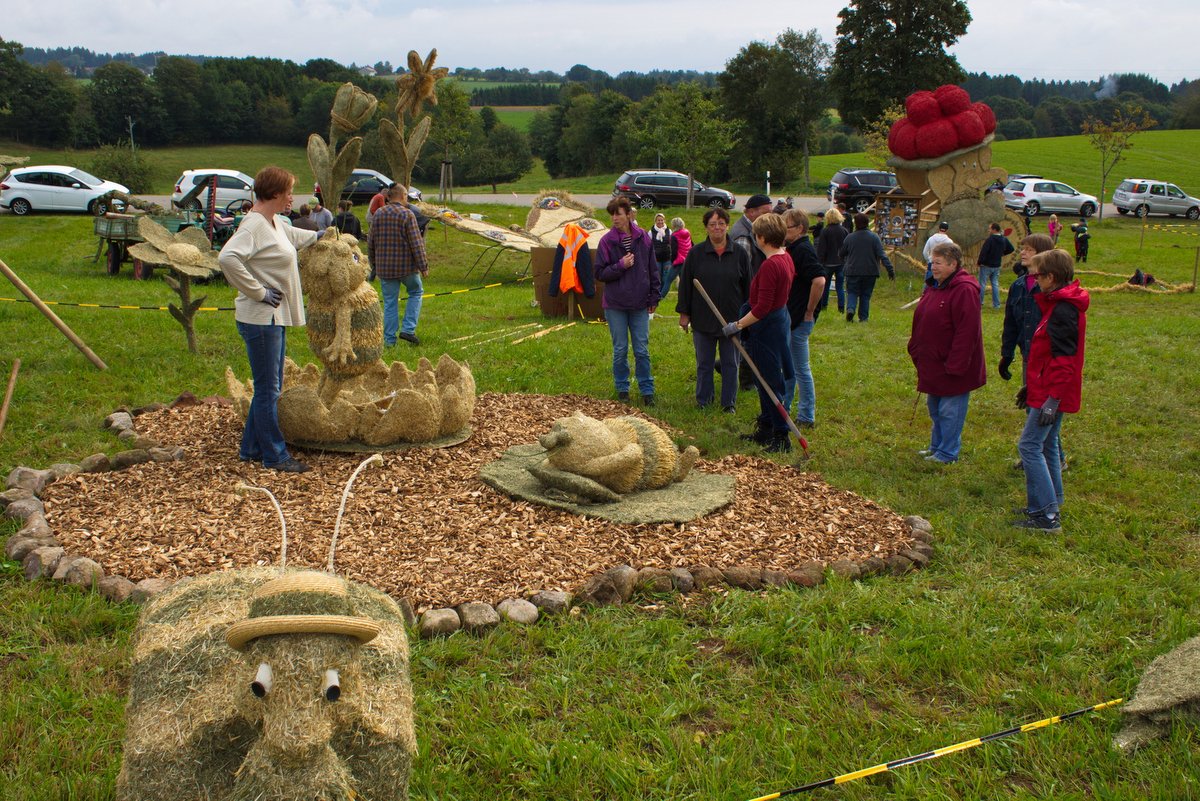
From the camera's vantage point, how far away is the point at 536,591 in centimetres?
458

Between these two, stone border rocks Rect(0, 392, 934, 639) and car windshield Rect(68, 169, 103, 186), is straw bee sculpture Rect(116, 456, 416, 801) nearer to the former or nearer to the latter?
stone border rocks Rect(0, 392, 934, 639)

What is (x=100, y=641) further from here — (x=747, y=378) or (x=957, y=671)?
(x=747, y=378)

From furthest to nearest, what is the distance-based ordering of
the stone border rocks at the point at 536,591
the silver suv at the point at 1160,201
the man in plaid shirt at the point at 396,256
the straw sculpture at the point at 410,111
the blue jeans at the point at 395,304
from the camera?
1. the silver suv at the point at 1160,201
2. the straw sculpture at the point at 410,111
3. the blue jeans at the point at 395,304
4. the man in plaid shirt at the point at 396,256
5. the stone border rocks at the point at 536,591

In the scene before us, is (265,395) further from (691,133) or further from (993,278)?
(691,133)

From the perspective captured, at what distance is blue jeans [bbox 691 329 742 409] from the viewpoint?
25.8 ft

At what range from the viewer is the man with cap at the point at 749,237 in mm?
8023

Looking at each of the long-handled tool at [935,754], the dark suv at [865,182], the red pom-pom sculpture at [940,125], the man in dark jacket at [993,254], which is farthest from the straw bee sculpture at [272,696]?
the dark suv at [865,182]

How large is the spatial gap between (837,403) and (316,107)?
48.9m

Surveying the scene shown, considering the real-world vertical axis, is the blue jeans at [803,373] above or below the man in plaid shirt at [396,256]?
below

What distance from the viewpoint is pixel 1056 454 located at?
19.6ft

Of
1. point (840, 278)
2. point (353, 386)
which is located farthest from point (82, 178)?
point (353, 386)

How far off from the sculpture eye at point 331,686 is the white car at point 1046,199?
32.4 meters

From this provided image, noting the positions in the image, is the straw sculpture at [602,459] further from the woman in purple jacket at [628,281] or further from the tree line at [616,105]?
the tree line at [616,105]

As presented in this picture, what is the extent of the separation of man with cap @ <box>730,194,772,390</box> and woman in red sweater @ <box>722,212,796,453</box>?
20.8 inches
